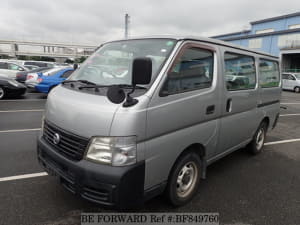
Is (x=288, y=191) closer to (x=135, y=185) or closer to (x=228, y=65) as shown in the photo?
(x=228, y=65)

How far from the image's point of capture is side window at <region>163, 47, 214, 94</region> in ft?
7.55

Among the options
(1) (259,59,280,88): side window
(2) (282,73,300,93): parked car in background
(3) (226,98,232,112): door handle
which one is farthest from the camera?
(2) (282,73,300,93): parked car in background

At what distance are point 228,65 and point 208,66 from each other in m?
0.47

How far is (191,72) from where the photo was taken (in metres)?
2.54

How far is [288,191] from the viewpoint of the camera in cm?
312

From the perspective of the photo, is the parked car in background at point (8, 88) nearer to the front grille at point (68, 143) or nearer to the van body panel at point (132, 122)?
the front grille at point (68, 143)

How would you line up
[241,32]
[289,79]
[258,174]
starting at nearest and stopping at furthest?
[258,174] → [289,79] → [241,32]

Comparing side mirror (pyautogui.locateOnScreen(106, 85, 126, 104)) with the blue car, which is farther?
the blue car

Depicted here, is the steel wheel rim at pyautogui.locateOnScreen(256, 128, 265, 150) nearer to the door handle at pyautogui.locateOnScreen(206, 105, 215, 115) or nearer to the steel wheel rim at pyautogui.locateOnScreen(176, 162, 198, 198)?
the door handle at pyautogui.locateOnScreen(206, 105, 215, 115)

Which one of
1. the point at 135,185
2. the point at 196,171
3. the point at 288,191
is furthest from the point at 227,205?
the point at 135,185

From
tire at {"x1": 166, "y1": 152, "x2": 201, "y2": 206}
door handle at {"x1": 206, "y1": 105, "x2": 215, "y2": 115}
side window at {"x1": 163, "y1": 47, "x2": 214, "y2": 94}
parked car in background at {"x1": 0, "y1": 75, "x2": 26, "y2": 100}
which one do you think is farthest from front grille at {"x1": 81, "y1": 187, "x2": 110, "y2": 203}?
parked car in background at {"x1": 0, "y1": 75, "x2": 26, "y2": 100}

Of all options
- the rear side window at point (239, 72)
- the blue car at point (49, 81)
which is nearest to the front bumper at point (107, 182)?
the rear side window at point (239, 72)

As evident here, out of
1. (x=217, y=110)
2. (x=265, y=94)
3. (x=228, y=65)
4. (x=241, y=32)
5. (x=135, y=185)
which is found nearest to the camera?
(x=135, y=185)

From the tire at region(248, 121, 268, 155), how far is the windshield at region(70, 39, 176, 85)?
2.84 metres
